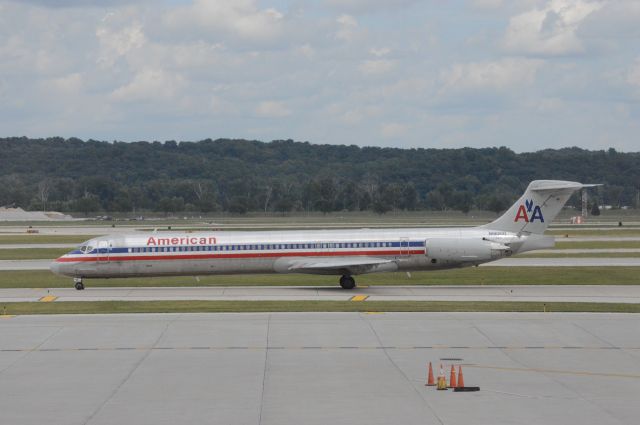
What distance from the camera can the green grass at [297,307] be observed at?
3356cm

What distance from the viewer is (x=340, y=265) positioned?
42375mm

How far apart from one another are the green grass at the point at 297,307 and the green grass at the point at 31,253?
93.3 feet

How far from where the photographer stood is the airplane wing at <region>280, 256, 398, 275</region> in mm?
42344

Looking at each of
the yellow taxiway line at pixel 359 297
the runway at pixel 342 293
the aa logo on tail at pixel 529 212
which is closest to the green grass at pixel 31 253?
the runway at pixel 342 293

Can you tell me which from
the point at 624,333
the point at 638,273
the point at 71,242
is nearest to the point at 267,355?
the point at 624,333

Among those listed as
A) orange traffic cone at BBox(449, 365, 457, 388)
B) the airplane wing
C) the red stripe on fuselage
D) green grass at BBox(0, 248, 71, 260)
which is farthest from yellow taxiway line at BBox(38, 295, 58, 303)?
green grass at BBox(0, 248, 71, 260)

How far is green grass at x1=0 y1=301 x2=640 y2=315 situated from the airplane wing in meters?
6.16

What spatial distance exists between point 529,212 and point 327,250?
9.23 metres

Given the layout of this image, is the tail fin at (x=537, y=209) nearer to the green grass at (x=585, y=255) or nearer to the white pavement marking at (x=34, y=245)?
the green grass at (x=585, y=255)

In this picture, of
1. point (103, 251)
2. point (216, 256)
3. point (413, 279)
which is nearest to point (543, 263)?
point (413, 279)

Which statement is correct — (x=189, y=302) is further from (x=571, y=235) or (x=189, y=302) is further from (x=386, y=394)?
(x=571, y=235)

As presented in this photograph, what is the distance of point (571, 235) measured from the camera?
86.2 metres

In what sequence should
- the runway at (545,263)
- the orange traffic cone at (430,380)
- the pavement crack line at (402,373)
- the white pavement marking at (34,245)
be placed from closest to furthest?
1. the pavement crack line at (402,373)
2. the orange traffic cone at (430,380)
3. the runway at (545,263)
4. the white pavement marking at (34,245)

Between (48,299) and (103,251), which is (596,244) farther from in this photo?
(48,299)
